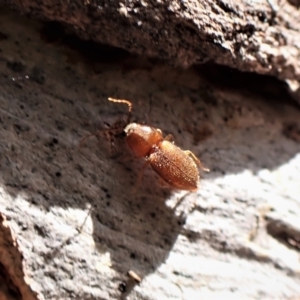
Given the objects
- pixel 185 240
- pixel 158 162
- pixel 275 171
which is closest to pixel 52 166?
pixel 158 162

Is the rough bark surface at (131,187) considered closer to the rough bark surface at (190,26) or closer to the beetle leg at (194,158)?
the beetle leg at (194,158)

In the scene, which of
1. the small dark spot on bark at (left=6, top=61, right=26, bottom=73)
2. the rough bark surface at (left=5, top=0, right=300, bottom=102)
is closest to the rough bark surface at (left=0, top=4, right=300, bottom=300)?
the small dark spot on bark at (left=6, top=61, right=26, bottom=73)

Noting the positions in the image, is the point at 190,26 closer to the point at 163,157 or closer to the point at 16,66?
the point at 163,157

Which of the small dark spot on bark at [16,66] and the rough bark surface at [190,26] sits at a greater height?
the rough bark surface at [190,26]

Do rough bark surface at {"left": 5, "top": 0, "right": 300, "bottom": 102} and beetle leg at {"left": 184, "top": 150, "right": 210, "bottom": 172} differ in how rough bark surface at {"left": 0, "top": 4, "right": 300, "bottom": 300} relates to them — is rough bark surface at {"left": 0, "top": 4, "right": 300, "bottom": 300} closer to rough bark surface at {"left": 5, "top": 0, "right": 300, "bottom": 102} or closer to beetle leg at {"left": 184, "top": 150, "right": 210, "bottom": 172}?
beetle leg at {"left": 184, "top": 150, "right": 210, "bottom": 172}

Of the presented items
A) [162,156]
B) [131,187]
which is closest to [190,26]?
[162,156]

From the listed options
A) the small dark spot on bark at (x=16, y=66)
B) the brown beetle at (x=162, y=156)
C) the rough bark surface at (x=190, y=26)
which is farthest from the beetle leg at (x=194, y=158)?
the small dark spot on bark at (x=16, y=66)
